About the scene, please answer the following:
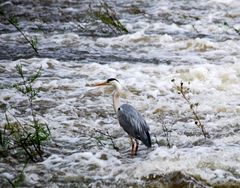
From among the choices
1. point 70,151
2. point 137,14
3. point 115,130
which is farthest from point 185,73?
point 137,14

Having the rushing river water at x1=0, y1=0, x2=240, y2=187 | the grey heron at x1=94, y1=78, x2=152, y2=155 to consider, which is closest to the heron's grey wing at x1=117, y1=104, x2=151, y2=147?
the grey heron at x1=94, y1=78, x2=152, y2=155

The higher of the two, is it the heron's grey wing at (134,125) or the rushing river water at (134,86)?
the heron's grey wing at (134,125)

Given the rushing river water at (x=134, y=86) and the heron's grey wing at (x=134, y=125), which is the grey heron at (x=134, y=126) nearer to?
the heron's grey wing at (x=134, y=125)

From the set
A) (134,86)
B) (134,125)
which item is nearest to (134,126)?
(134,125)

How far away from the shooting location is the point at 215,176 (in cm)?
468

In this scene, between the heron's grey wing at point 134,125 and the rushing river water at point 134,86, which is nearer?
the rushing river water at point 134,86

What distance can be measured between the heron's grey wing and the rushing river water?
0.19m

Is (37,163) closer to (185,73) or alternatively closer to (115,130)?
(115,130)

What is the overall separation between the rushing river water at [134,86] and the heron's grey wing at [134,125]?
0.62ft

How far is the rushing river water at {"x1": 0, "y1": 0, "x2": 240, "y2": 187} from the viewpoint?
4.88 metres

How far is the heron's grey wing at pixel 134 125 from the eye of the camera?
5176 millimetres

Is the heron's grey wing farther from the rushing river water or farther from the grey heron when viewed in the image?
the rushing river water

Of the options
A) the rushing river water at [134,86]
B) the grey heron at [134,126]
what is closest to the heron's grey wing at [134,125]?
the grey heron at [134,126]

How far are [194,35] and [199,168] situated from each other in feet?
17.4
